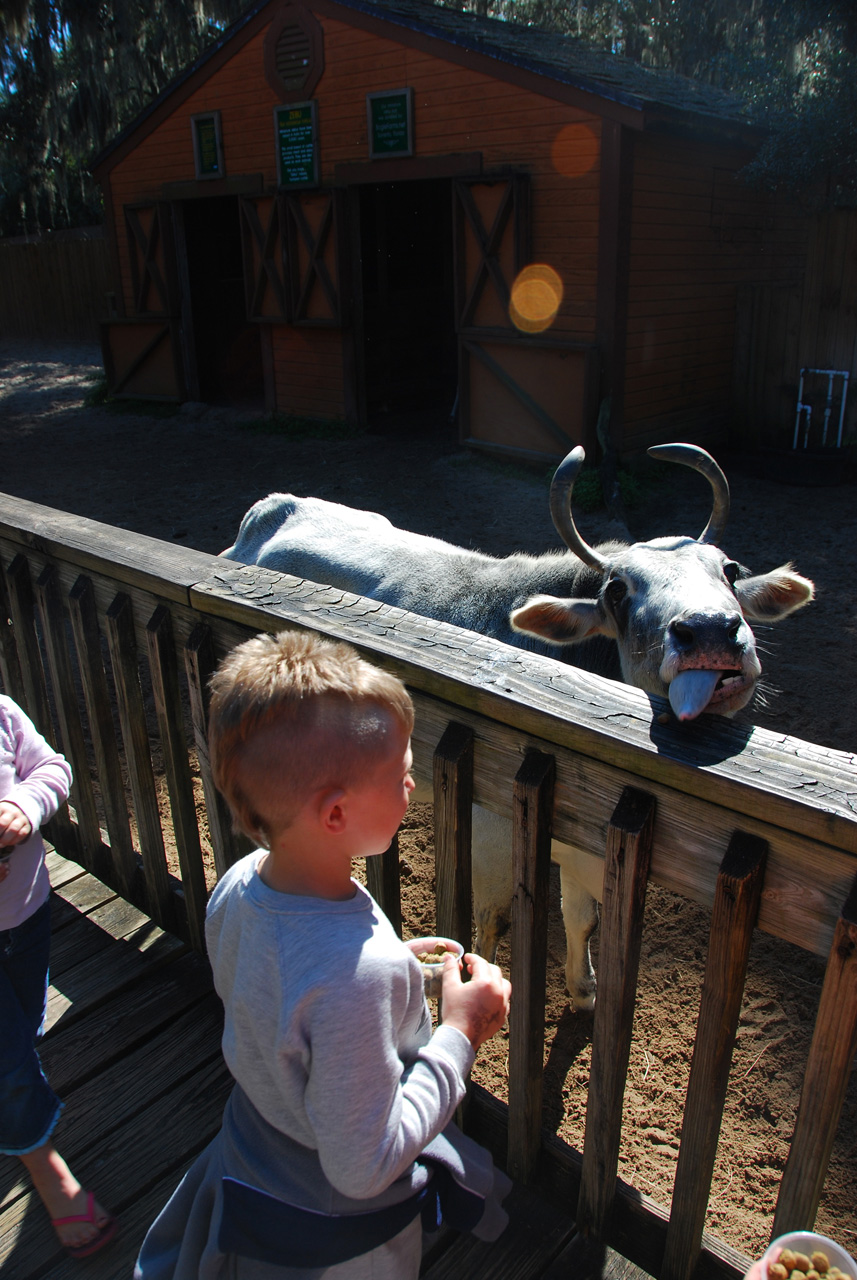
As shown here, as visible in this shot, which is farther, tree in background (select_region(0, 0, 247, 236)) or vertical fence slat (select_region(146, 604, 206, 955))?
tree in background (select_region(0, 0, 247, 236))

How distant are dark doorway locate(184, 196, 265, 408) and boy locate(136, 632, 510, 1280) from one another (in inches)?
587

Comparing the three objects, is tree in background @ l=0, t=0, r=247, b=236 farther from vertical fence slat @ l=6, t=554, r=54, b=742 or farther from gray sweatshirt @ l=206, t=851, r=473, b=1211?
gray sweatshirt @ l=206, t=851, r=473, b=1211

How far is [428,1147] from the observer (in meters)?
1.38

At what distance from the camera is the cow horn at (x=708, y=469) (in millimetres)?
3209

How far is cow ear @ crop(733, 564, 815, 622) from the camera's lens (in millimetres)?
3139

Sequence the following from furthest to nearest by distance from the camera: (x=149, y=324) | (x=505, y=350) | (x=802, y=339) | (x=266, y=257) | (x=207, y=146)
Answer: (x=149, y=324), (x=207, y=146), (x=266, y=257), (x=802, y=339), (x=505, y=350)

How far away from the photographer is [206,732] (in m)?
2.31

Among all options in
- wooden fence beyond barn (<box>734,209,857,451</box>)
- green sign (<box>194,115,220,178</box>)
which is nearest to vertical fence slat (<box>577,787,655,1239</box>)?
wooden fence beyond barn (<box>734,209,857,451</box>)

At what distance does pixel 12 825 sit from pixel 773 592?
8.18 feet

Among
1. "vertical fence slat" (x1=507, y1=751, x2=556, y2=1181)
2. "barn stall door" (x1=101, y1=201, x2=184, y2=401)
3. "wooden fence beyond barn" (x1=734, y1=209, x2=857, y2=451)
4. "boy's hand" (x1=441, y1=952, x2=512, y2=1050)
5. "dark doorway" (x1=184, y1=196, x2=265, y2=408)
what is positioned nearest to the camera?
"boy's hand" (x1=441, y1=952, x2=512, y2=1050)

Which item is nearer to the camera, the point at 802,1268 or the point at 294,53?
the point at 802,1268

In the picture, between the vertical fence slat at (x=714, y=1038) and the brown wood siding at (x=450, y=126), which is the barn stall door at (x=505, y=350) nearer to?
the brown wood siding at (x=450, y=126)

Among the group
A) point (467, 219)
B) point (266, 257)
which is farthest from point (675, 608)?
point (266, 257)

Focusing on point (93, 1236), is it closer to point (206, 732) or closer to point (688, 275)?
point (206, 732)
